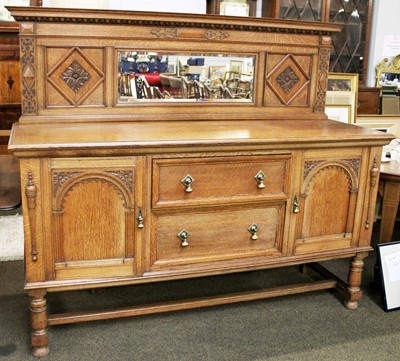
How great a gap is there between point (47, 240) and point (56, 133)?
1.48 feet

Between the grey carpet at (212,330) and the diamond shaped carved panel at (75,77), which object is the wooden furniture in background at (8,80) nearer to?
the grey carpet at (212,330)

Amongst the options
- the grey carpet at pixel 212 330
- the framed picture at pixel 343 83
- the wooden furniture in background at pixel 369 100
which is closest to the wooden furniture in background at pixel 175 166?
the grey carpet at pixel 212 330

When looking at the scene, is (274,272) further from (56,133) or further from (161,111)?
(56,133)

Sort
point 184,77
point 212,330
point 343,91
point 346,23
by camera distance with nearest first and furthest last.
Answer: point 212,330, point 184,77, point 343,91, point 346,23

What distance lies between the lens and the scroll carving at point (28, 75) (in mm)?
2359

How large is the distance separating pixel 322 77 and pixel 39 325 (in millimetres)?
1899

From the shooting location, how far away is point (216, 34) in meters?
2.63

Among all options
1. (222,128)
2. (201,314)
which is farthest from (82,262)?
(222,128)

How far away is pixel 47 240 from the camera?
2062mm

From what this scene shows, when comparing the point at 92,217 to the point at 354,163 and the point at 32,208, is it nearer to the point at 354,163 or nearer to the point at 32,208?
the point at 32,208

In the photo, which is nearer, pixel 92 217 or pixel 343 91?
pixel 92 217

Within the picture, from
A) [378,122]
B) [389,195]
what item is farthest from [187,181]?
[378,122]

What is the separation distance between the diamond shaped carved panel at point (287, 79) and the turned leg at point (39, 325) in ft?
5.11

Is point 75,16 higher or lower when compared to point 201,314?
higher
